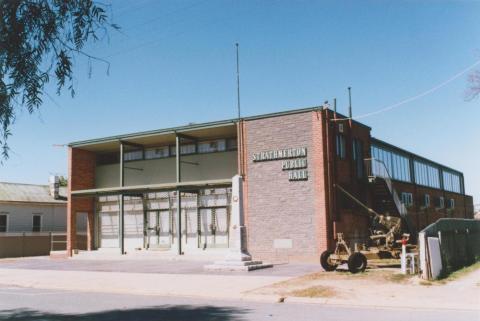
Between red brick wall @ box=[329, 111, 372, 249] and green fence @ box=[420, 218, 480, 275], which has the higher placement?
red brick wall @ box=[329, 111, 372, 249]

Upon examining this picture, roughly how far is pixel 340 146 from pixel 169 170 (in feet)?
37.4

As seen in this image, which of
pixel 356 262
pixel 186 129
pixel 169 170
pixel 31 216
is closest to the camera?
pixel 356 262

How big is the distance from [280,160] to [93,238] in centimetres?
1612

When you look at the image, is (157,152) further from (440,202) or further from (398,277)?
(440,202)

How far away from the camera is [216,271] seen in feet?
67.2

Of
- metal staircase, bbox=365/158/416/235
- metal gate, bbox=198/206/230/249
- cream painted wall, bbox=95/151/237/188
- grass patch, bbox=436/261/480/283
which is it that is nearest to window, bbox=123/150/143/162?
cream painted wall, bbox=95/151/237/188

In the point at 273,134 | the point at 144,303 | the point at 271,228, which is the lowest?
the point at 144,303

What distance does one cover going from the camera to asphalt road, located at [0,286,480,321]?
997cm

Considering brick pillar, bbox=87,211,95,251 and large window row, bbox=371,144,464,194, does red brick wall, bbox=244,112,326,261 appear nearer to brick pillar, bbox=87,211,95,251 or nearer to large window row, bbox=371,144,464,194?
large window row, bbox=371,144,464,194

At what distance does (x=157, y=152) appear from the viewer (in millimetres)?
33375

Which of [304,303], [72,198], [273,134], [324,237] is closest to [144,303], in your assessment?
[304,303]

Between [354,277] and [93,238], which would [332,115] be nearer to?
[354,277]

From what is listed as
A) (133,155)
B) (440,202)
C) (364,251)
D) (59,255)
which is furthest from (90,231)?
(440,202)

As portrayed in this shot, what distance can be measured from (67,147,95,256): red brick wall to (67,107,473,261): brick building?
0.22 ft
